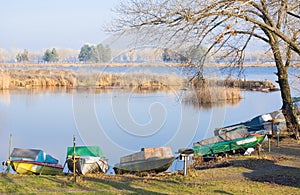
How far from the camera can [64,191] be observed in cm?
733

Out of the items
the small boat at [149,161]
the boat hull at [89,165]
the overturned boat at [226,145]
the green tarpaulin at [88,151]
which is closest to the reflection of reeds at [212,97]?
the overturned boat at [226,145]

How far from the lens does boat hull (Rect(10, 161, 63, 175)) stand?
35.1ft

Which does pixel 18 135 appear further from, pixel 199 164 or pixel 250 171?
pixel 250 171

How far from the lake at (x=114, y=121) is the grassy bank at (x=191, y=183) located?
6.18 feet

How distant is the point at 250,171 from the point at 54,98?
21851 mm

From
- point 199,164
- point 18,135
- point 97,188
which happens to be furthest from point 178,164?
point 18,135

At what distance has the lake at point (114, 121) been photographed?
35.8ft

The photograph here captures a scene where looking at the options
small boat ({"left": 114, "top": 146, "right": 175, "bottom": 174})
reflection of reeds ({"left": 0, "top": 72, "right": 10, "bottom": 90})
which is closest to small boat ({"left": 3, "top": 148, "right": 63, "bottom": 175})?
small boat ({"left": 114, "top": 146, "right": 175, "bottom": 174})

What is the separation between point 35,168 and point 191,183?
185 inches

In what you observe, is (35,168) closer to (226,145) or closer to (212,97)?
(226,145)

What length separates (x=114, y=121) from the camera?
11227 millimetres

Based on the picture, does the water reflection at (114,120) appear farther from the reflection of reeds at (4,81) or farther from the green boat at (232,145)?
the reflection of reeds at (4,81)

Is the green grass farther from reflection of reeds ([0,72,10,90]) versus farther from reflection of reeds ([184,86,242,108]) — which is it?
reflection of reeds ([0,72,10,90])

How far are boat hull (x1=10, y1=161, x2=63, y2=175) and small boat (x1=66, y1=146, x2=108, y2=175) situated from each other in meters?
0.38
